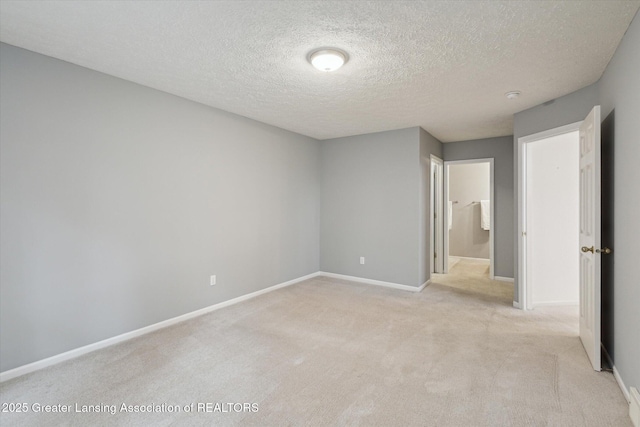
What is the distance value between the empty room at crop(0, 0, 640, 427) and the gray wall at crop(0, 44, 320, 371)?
0.05 feet

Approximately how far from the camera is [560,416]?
186 centimetres

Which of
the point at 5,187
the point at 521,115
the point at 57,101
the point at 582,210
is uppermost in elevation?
the point at 521,115

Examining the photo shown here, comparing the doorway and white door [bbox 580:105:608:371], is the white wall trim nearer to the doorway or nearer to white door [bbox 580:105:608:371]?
white door [bbox 580:105:608:371]

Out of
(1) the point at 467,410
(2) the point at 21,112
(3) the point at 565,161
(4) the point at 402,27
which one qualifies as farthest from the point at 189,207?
(3) the point at 565,161

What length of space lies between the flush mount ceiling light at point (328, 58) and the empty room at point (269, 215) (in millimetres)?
18

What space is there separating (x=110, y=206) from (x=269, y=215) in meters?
2.10

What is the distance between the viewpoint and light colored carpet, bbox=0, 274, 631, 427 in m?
1.87

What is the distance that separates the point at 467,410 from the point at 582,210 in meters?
2.06

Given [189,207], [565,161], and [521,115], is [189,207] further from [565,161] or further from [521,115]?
[565,161]

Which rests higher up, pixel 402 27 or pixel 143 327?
pixel 402 27

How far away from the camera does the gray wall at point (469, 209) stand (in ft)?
23.9

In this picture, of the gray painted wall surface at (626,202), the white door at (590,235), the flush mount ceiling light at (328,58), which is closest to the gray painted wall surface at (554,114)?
the white door at (590,235)

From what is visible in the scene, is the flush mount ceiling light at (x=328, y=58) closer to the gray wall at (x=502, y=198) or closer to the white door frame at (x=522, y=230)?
the white door frame at (x=522, y=230)

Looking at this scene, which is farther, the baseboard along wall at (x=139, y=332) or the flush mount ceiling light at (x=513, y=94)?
the flush mount ceiling light at (x=513, y=94)
